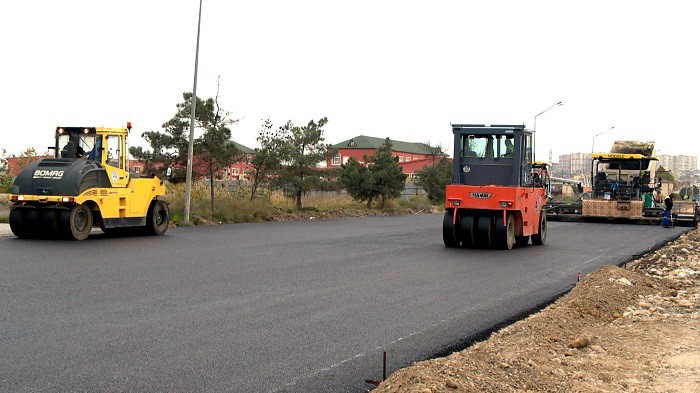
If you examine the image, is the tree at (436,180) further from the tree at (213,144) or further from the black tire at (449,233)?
the black tire at (449,233)

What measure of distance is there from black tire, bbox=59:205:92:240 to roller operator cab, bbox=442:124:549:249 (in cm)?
887

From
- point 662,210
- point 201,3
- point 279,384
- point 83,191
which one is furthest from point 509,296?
point 662,210

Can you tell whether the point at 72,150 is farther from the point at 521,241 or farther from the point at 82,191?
the point at 521,241

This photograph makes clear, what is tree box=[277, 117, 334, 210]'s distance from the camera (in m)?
33.6

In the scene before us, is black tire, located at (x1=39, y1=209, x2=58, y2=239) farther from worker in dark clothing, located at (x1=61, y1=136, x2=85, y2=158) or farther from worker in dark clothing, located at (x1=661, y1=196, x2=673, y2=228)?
worker in dark clothing, located at (x1=661, y1=196, x2=673, y2=228)

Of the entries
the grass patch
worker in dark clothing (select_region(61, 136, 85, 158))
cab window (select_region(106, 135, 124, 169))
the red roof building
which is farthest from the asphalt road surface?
the red roof building

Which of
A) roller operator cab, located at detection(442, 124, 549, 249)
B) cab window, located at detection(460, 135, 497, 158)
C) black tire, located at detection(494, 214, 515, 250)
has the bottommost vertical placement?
black tire, located at detection(494, 214, 515, 250)

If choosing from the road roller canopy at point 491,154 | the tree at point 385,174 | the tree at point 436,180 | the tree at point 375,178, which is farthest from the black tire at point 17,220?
the tree at point 436,180

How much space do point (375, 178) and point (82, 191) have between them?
2453 cm

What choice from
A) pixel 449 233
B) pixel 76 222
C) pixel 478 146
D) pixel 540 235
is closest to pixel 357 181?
pixel 540 235

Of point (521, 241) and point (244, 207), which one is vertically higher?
point (244, 207)

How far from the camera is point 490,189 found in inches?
717

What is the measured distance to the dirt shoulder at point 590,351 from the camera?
5910 mm

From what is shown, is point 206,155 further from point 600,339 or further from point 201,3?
point 600,339
